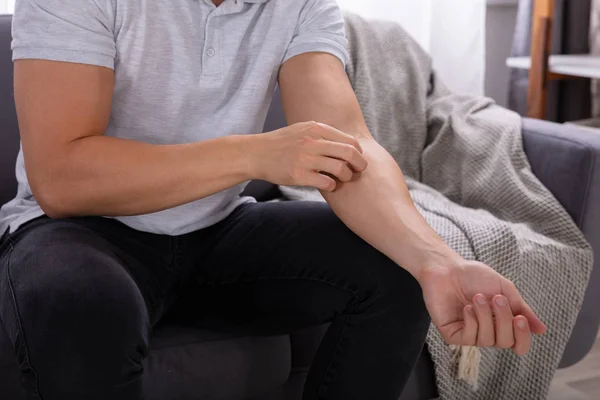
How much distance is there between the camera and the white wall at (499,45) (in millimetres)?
3004

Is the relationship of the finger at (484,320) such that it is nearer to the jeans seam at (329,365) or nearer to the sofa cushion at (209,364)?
the jeans seam at (329,365)

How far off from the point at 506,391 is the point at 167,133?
83cm

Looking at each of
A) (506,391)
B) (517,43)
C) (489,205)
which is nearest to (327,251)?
(506,391)

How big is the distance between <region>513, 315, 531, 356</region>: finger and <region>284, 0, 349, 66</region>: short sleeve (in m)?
0.56

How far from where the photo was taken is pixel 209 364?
1324 millimetres

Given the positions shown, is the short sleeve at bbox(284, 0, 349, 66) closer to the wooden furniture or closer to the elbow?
the elbow

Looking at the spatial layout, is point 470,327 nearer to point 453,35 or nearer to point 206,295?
point 206,295

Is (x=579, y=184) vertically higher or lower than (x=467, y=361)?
higher

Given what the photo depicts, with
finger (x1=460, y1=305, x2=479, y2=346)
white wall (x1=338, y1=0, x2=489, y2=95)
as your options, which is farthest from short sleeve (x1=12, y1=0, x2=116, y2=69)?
white wall (x1=338, y1=0, x2=489, y2=95)

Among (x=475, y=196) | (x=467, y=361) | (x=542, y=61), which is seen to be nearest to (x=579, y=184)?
(x=475, y=196)

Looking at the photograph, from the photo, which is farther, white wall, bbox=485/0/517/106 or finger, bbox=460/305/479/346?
white wall, bbox=485/0/517/106

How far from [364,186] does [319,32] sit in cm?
30

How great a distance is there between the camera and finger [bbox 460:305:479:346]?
961mm

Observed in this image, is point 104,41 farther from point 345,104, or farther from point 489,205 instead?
point 489,205
